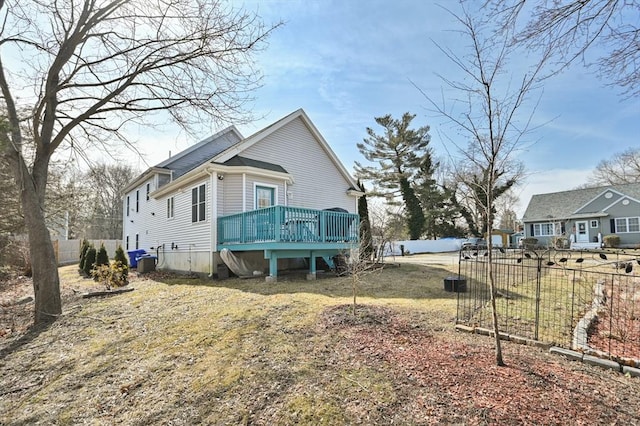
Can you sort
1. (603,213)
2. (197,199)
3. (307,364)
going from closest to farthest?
(307,364), (197,199), (603,213)

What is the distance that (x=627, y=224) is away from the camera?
2752cm

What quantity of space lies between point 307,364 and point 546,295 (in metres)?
6.57

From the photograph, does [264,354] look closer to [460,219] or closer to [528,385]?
[528,385]

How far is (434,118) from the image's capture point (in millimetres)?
4617

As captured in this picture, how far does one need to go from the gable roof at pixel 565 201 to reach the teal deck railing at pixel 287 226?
1141 inches

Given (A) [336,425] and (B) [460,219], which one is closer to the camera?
(A) [336,425]

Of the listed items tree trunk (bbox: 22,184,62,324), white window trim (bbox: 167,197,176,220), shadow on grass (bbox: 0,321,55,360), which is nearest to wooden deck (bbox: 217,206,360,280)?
white window trim (bbox: 167,197,176,220)

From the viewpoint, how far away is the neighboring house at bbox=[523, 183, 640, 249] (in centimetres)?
2731

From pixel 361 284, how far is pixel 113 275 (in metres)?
7.56

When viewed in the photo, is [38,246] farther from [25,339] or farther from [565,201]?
[565,201]

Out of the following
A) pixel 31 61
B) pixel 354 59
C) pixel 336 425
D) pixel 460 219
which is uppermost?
pixel 354 59

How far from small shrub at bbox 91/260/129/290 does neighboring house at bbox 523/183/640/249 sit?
2730 cm

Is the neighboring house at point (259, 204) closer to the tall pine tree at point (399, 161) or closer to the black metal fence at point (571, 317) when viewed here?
the black metal fence at point (571, 317)

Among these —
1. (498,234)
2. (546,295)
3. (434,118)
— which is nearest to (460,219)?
(498,234)
